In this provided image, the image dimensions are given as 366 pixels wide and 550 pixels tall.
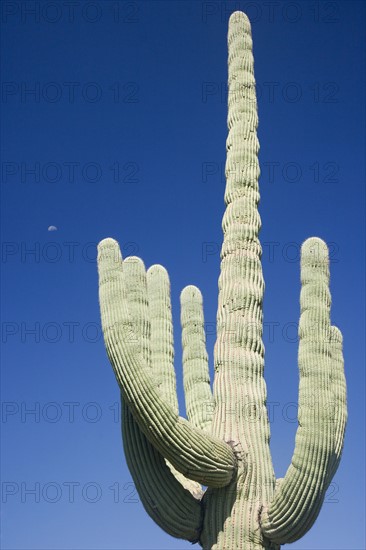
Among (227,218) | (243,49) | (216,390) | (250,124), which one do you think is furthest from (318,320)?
(243,49)

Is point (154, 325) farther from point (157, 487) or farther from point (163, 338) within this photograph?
point (157, 487)

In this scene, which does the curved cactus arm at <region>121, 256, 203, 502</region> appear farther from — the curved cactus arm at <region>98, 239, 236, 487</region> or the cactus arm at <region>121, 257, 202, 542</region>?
the curved cactus arm at <region>98, 239, 236, 487</region>

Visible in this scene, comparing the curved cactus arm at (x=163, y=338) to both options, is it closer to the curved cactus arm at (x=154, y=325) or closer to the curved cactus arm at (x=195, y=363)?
the curved cactus arm at (x=154, y=325)

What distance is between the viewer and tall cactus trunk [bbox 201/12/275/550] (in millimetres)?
6250

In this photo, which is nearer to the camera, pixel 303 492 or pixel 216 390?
pixel 303 492

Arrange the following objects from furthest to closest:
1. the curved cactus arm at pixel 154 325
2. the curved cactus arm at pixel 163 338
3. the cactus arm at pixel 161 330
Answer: the cactus arm at pixel 161 330
the curved cactus arm at pixel 163 338
the curved cactus arm at pixel 154 325

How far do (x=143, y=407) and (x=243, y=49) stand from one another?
3730mm

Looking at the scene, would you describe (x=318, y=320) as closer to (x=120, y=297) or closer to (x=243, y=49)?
(x=120, y=297)

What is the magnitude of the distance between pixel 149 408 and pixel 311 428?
115 cm

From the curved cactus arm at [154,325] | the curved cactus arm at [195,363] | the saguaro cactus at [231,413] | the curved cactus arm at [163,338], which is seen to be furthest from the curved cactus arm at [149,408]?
the curved cactus arm at [195,363]

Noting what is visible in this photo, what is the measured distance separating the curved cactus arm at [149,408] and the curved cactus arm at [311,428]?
19.2 inches

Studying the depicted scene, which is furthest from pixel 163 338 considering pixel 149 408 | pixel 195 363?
pixel 149 408

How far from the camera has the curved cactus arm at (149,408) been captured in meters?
5.96

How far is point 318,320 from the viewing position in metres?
6.19
